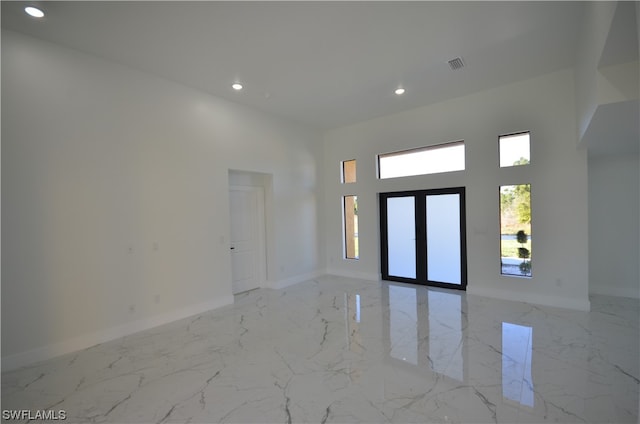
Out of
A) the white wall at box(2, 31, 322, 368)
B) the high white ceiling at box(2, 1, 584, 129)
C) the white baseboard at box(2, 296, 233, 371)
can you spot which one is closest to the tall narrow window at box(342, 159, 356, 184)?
the high white ceiling at box(2, 1, 584, 129)

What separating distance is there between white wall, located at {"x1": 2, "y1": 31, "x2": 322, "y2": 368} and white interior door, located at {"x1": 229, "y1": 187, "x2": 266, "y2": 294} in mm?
602

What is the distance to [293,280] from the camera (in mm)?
6223

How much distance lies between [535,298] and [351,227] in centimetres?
359

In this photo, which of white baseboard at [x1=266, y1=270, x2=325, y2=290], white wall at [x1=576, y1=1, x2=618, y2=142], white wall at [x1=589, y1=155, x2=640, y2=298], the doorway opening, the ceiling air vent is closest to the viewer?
white wall at [x1=576, y1=1, x2=618, y2=142]

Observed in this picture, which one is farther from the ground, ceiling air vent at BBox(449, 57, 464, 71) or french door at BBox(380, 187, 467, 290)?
ceiling air vent at BBox(449, 57, 464, 71)

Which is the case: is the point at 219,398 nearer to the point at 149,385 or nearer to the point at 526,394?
the point at 149,385

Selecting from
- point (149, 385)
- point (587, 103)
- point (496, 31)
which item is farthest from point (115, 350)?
point (587, 103)

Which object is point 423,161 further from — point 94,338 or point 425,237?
point 94,338

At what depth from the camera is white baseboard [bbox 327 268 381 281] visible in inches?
252

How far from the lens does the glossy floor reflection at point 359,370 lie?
2227mm

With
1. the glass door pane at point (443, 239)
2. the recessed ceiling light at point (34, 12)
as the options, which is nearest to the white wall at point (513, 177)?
the glass door pane at point (443, 239)

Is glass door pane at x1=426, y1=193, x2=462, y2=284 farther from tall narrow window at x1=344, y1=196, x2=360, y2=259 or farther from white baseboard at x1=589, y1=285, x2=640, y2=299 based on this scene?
white baseboard at x1=589, y1=285, x2=640, y2=299

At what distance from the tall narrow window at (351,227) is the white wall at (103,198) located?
8.72 feet

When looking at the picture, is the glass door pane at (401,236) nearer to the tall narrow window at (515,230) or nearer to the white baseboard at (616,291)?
the tall narrow window at (515,230)
